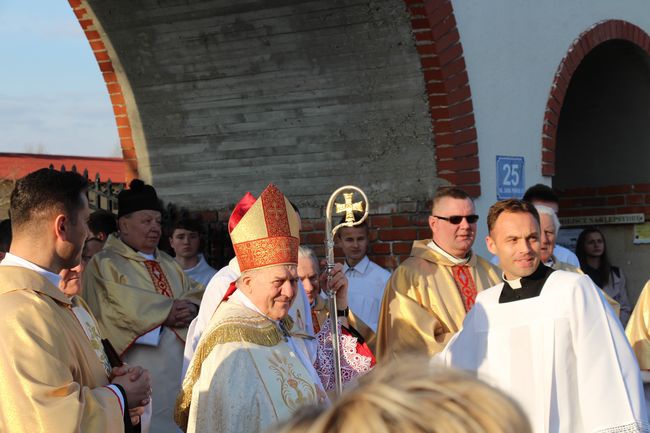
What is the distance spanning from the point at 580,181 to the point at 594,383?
8.15 meters

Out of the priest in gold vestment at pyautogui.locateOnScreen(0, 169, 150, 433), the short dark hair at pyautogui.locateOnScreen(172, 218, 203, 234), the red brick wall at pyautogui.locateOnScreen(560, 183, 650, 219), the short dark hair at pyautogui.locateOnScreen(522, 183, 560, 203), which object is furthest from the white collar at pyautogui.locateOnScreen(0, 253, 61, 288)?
the red brick wall at pyautogui.locateOnScreen(560, 183, 650, 219)

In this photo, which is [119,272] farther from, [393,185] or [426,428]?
[426,428]

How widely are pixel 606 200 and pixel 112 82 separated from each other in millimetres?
5930

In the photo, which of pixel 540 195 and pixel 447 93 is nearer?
pixel 540 195

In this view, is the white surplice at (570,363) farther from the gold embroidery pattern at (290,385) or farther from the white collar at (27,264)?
the white collar at (27,264)

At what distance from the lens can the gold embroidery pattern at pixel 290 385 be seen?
3.88 meters

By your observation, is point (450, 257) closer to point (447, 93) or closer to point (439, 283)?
point (439, 283)

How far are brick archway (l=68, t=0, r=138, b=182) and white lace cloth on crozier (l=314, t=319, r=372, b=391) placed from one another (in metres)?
4.26

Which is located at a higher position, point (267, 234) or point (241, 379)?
point (267, 234)

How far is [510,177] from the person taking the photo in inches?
347

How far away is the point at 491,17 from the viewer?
8.80 metres

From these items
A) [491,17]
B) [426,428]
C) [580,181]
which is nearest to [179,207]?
[491,17]

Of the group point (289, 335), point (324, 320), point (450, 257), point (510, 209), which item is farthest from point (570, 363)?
point (324, 320)

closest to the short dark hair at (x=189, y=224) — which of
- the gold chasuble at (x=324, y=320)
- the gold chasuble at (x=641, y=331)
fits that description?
the gold chasuble at (x=324, y=320)
